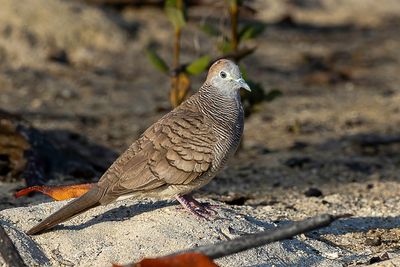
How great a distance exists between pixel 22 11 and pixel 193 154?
8.47m

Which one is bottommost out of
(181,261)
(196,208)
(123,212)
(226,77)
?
(123,212)

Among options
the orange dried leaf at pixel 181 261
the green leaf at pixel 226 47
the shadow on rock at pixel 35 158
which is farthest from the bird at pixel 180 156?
the green leaf at pixel 226 47

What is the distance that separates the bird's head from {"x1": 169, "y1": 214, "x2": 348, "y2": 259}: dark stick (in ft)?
5.07

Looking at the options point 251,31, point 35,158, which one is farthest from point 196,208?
point 251,31

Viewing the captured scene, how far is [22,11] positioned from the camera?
44.5 feet

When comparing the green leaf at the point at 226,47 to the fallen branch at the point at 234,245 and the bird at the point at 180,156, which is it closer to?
the bird at the point at 180,156

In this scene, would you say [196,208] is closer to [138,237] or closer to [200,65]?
[138,237]

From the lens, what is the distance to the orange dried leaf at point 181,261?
4609mm

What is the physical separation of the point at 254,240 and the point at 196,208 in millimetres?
1254

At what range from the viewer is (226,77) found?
20.2 ft

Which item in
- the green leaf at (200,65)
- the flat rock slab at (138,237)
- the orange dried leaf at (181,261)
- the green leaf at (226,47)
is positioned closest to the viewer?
the orange dried leaf at (181,261)

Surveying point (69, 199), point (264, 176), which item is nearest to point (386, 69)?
point (264, 176)

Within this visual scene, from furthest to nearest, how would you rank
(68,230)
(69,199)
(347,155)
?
(347,155) < (69,199) < (68,230)

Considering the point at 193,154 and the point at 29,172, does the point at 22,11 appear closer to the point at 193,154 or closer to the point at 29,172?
the point at 29,172
